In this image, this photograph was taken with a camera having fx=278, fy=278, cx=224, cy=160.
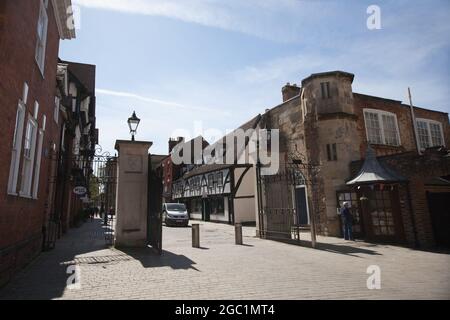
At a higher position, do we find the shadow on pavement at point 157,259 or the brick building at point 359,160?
the brick building at point 359,160

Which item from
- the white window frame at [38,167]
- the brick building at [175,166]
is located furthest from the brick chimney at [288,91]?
the brick building at [175,166]

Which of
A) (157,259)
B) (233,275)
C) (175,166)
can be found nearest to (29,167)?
(157,259)

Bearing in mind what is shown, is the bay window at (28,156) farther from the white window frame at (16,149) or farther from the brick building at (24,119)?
the white window frame at (16,149)

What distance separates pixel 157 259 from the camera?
8.47 m

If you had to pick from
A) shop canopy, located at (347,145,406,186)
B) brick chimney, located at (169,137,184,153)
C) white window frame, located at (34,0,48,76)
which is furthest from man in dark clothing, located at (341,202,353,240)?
brick chimney, located at (169,137,184,153)

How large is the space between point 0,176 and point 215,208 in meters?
26.3

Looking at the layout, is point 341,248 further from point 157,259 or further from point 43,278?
point 43,278

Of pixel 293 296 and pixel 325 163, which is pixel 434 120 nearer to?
pixel 325 163

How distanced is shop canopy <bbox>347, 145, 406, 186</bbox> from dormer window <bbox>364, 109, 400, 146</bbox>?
4028 mm

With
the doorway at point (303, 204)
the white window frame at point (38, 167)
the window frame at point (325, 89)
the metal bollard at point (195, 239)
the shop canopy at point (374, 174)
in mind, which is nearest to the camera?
the white window frame at point (38, 167)

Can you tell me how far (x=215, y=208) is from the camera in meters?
30.8

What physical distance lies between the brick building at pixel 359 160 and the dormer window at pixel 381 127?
0.20ft

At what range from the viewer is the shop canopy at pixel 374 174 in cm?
1190
